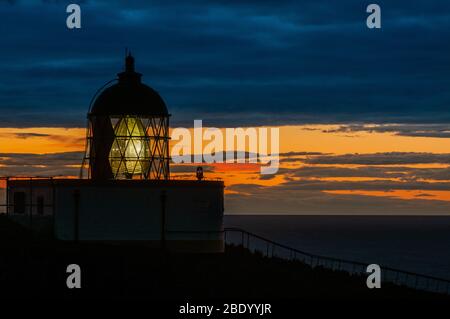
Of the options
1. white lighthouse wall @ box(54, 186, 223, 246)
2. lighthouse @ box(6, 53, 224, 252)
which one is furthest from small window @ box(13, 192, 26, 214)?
white lighthouse wall @ box(54, 186, 223, 246)

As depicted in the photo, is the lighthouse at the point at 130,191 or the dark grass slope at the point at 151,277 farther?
the lighthouse at the point at 130,191

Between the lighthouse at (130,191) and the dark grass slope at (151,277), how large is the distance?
86cm

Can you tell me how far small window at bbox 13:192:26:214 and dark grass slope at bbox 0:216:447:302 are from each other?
12.4ft

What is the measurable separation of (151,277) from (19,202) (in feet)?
47.8

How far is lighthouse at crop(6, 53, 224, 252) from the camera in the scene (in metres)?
44.3

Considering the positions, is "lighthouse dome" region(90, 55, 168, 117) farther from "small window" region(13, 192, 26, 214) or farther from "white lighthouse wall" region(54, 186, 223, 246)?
"small window" region(13, 192, 26, 214)

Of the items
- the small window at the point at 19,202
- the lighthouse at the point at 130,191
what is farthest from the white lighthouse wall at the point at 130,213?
the small window at the point at 19,202

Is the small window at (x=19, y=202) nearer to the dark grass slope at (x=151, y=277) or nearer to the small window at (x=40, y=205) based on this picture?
the small window at (x=40, y=205)

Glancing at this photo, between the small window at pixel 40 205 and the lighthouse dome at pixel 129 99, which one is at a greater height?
the lighthouse dome at pixel 129 99

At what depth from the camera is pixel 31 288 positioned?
121ft

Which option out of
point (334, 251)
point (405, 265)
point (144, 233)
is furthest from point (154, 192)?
point (334, 251)

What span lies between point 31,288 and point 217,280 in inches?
330

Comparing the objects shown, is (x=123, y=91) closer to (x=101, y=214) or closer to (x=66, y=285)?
(x=101, y=214)

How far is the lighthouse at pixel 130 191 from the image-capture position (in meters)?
44.3
